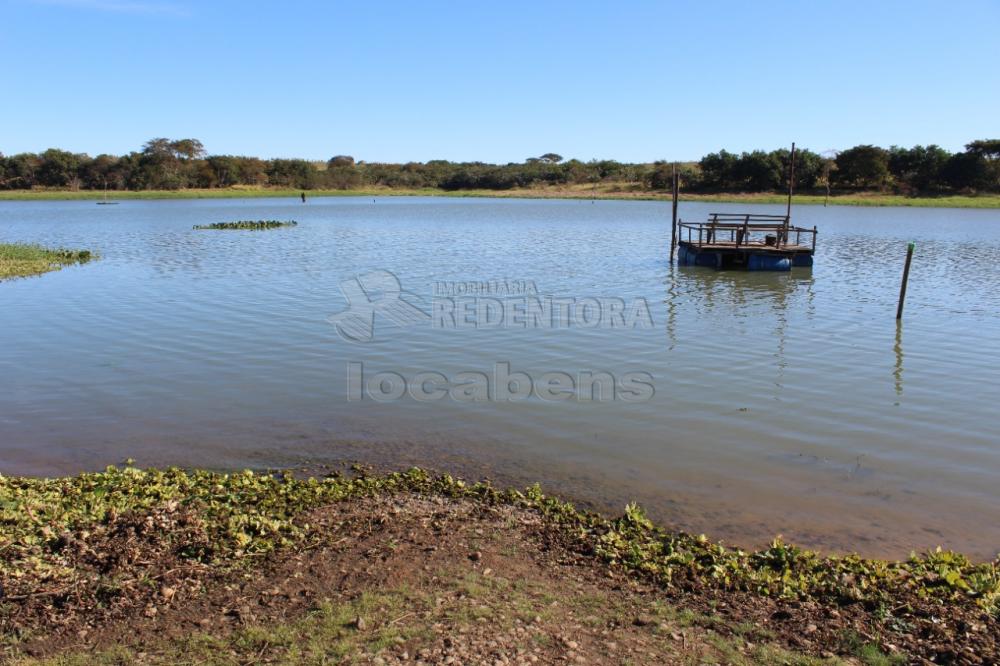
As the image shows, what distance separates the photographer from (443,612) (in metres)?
4.88

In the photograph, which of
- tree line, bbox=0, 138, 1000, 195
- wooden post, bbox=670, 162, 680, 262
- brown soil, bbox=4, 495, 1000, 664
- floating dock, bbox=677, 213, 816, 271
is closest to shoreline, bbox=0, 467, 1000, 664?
brown soil, bbox=4, 495, 1000, 664

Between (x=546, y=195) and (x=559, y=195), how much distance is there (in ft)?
7.31

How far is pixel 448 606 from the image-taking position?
497 centimetres

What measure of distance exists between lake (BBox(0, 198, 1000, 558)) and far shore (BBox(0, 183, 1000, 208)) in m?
56.4

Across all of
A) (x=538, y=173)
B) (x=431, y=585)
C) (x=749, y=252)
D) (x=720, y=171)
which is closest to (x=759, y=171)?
(x=720, y=171)

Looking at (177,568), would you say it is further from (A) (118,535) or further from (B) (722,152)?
(B) (722,152)

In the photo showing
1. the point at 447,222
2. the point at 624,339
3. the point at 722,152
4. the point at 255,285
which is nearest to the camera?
the point at 624,339

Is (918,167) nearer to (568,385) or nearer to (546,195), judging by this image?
(546,195)

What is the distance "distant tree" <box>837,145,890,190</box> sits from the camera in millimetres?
85125

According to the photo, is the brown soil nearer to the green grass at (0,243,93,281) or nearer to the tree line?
the green grass at (0,243,93,281)

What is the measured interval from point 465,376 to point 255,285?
13.0 metres

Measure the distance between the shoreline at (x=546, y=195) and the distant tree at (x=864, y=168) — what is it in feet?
6.38

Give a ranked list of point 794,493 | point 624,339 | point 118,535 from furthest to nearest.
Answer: point 624,339
point 794,493
point 118,535

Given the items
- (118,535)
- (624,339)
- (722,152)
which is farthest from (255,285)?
(722,152)
